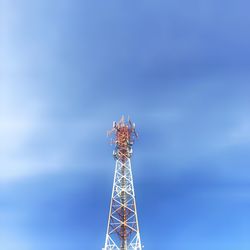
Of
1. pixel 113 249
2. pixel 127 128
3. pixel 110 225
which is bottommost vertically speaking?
pixel 113 249

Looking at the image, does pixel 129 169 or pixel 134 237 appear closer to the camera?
pixel 134 237

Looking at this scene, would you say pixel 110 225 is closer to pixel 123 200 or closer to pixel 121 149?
pixel 123 200

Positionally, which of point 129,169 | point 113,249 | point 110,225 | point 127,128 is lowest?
point 113,249

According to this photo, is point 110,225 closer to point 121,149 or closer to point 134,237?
point 134,237

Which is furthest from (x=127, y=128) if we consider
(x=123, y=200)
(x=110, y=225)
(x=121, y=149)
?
(x=110, y=225)

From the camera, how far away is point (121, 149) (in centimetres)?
4866

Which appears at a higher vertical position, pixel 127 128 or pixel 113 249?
pixel 127 128

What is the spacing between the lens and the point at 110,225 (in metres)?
44.8

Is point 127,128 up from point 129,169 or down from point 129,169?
up

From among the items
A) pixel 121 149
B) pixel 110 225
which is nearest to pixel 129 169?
pixel 121 149

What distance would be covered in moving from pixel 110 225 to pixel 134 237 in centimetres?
305

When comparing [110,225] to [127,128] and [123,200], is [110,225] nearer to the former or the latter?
[123,200]

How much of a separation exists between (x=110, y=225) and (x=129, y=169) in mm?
6990

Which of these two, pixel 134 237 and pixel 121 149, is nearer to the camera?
pixel 134 237
